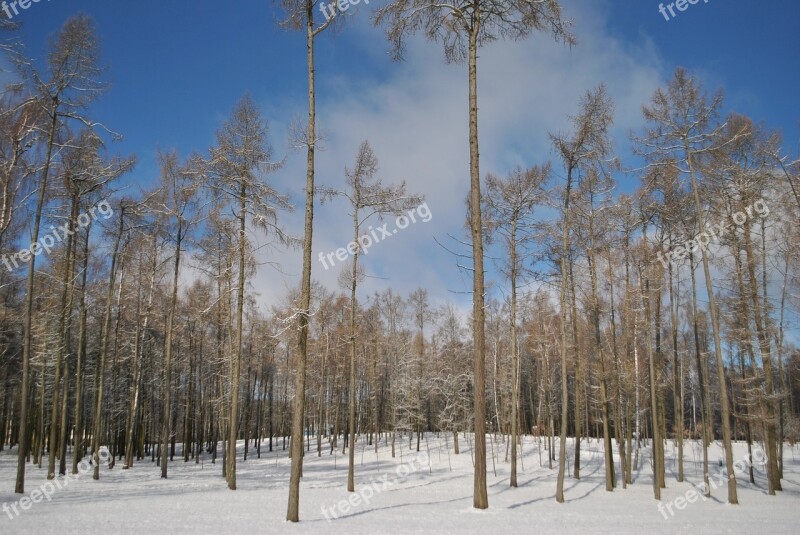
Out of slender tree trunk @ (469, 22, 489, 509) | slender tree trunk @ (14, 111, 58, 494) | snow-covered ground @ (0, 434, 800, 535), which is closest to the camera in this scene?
snow-covered ground @ (0, 434, 800, 535)

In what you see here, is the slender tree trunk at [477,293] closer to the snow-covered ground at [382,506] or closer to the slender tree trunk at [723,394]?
the snow-covered ground at [382,506]

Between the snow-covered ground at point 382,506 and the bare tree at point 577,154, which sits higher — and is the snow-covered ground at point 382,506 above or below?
below

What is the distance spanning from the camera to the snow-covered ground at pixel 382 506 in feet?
31.4

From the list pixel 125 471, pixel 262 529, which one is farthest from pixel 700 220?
pixel 125 471

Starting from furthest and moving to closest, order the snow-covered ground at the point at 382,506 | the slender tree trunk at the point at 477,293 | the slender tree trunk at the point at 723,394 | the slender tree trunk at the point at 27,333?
the slender tree trunk at the point at 723,394 < the slender tree trunk at the point at 27,333 < the slender tree trunk at the point at 477,293 < the snow-covered ground at the point at 382,506

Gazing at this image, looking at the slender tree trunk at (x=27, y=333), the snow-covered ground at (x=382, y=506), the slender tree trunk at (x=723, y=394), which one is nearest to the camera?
the snow-covered ground at (x=382, y=506)

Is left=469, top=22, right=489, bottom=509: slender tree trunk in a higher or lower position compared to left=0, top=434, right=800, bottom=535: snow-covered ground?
higher

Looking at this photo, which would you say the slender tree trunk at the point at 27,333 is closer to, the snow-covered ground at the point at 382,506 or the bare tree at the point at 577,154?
the snow-covered ground at the point at 382,506

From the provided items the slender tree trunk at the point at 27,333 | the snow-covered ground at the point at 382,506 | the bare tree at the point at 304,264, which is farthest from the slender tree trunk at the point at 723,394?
the slender tree trunk at the point at 27,333

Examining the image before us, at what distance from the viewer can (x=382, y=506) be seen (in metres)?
13.0

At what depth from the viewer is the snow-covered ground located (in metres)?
9.58

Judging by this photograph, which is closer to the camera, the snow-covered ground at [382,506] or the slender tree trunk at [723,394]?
the snow-covered ground at [382,506]

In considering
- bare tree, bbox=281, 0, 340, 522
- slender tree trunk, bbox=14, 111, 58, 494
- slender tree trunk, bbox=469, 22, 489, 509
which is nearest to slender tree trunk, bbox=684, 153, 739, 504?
slender tree trunk, bbox=469, 22, 489, 509

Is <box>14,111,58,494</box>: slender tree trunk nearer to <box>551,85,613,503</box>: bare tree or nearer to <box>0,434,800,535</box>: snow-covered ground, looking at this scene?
<box>0,434,800,535</box>: snow-covered ground
